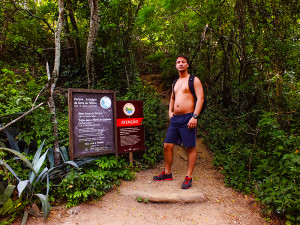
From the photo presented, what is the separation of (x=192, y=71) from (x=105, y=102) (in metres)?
4.94

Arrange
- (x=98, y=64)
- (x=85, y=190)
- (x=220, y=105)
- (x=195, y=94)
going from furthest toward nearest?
(x=98, y=64), (x=220, y=105), (x=195, y=94), (x=85, y=190)

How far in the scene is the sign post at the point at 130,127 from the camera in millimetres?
4168

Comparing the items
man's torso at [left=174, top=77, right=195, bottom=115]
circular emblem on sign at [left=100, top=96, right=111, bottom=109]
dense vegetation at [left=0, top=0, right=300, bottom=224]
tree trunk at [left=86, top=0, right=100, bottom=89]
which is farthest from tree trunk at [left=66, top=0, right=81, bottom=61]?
man's torso at [left=174, top=77, right=195, bottom=115]

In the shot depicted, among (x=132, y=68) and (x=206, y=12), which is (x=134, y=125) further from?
(x=206, y=12)

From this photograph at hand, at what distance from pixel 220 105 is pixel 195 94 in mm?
3923

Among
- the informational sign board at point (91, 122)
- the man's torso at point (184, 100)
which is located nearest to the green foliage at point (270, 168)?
the man's torso at point (184, 100)

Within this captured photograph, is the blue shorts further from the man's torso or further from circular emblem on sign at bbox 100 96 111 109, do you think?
circular emblem on sign at bbox 100 96 111 109

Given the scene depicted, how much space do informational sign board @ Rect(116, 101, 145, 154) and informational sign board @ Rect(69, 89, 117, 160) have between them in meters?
0.18

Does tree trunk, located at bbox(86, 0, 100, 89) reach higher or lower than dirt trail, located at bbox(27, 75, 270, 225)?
higher

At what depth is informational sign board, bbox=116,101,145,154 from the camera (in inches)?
164

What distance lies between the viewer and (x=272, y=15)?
455 cm

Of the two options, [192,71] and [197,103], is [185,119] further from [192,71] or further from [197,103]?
[192,71]

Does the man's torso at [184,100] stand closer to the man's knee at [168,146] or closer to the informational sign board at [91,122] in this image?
the man's knee at [168,146]

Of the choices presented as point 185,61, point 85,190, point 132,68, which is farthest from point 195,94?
point 132,68
